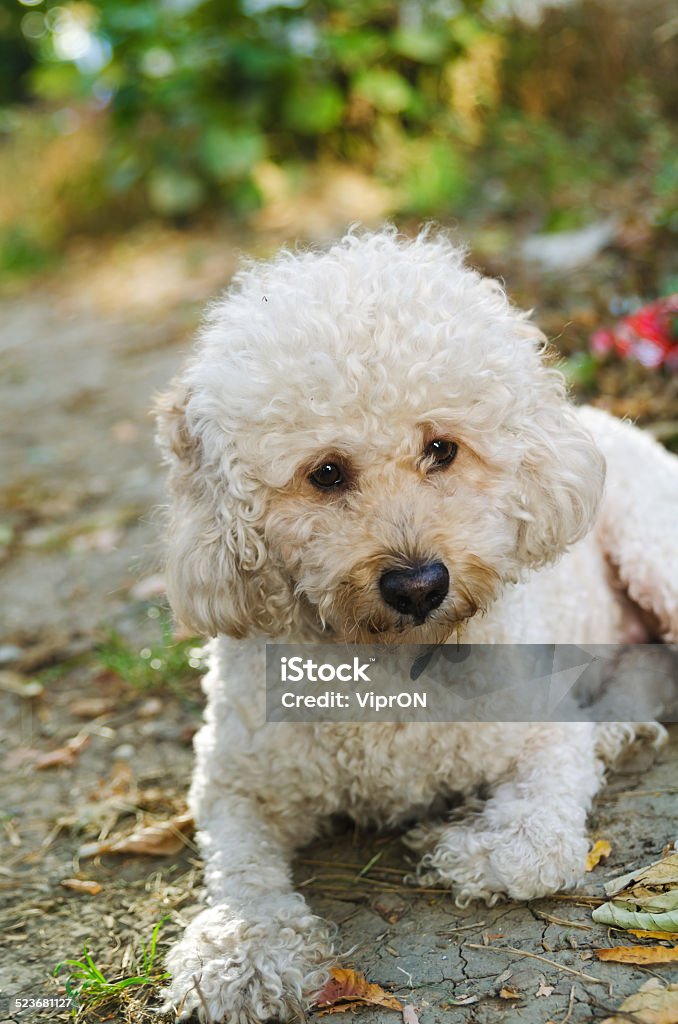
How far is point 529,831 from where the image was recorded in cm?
225

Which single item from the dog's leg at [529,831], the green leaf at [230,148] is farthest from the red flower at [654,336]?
the green leaf at [230,148]

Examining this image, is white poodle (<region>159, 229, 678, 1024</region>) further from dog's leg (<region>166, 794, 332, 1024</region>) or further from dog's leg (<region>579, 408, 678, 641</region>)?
dog's leg (<region>579, 408, 678, 641</region>)

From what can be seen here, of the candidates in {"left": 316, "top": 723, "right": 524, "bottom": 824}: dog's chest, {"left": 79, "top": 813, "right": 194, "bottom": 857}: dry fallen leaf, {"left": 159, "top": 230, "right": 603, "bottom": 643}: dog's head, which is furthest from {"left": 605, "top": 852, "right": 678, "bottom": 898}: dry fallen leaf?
{"left": 79, "top": 813, "right": 194, "bottom": 857}: dry fallen leaf

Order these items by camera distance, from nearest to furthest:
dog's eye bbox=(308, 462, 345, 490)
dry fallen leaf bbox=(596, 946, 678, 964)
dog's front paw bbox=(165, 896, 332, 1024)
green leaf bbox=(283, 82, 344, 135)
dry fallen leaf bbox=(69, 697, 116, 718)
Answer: dry fallen leaf bbox=(596, 946, 678, 964) → dog's front paw bbox=(165, 896, 332, 1024) → dog's eye bbox=(308, 462, 345, 490) → dry fallen leaf bbox=(69, 697, 116, 718) → green leaf bbox=(283, 82, 344, 135)

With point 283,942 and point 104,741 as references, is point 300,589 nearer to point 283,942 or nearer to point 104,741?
point 283,942

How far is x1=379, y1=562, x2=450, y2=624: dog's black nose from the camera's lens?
6.63 feet

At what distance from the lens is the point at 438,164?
7.13 metres

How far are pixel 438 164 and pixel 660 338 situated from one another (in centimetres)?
357

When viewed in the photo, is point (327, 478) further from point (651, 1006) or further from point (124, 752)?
point (124, 752)

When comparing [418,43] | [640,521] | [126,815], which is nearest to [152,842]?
[126,815]

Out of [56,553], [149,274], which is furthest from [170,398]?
[149,274]

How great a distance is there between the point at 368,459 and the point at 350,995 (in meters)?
1.07

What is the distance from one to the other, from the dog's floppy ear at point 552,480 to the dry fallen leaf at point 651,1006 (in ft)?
2.91

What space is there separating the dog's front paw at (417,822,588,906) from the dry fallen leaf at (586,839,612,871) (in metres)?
0.06
